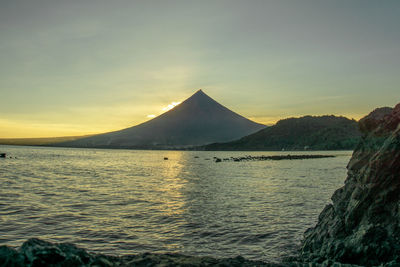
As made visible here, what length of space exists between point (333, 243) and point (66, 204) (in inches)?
600

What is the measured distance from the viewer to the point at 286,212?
53.8 ft

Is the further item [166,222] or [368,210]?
[166,222]

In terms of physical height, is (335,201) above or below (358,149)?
below

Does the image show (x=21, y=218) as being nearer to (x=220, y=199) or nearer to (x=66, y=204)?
(x=66, y=204)

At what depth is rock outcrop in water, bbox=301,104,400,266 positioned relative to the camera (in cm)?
741

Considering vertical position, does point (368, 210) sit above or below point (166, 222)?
above

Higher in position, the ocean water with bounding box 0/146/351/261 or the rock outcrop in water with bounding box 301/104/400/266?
the rock outcrop in water with bounding box 301/104/400/266

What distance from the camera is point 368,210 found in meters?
8.87

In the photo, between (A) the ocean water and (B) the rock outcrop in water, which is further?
(A) the ocean water

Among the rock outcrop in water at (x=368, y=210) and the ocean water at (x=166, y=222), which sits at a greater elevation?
the rock outcrop in water at (x=368, y=210)

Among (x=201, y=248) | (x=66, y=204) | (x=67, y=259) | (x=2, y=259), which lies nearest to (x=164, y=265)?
(x=67, y=259)

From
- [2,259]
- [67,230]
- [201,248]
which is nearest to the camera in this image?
[2,259]

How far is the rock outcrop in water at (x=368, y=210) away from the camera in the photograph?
7410 mm

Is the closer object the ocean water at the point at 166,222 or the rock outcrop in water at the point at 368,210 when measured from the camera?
the rock outcrop in water at the point at 368,210
